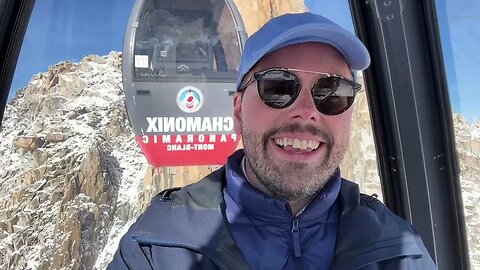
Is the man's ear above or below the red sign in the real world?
below

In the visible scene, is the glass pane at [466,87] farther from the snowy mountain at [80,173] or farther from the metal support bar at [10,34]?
the metal support bar at [10,34]

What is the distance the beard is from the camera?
99cm

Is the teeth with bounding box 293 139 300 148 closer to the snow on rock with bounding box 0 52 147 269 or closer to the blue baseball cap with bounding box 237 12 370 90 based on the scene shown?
the blue baseball cap with bounding box 237 12 370 90

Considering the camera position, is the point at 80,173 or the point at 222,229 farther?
the point at 80,173

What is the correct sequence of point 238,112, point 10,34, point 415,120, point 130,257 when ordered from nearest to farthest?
point 130,257, point 238,112, point 10,34, point 415,120

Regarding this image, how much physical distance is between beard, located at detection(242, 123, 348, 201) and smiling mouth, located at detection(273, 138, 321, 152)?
16 millimetres

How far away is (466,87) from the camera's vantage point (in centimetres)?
182

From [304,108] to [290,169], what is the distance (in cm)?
12

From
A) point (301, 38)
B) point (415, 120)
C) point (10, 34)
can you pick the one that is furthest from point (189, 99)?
point (301, 38)

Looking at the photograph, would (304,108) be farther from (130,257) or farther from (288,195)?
(130,257)

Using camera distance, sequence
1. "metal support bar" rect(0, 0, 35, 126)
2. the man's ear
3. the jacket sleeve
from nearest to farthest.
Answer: the jacket sleeve
the man's ear
"metal support bar" rect(0, 0, 35, 126)

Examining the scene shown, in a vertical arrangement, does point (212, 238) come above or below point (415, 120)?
below

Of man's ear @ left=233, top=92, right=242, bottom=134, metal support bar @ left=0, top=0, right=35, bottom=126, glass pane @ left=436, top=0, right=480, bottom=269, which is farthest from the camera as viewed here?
glass pane @ left=436, top=0, right=480, bottom=269

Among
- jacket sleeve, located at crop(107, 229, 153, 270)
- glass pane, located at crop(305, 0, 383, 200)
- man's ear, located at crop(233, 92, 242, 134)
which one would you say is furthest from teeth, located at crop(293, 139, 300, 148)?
glass pane, located at crop(305, 0, 383, 200)
